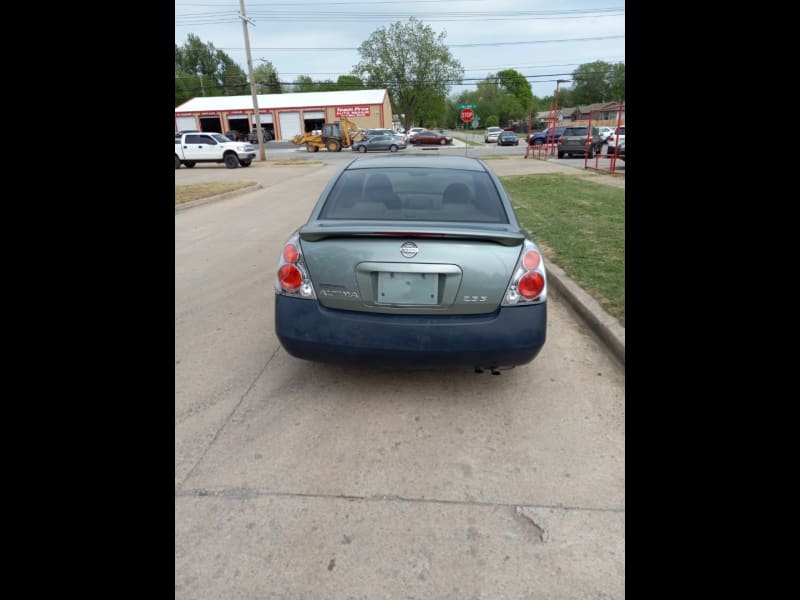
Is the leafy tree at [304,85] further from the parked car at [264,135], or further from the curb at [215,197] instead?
the curb at [215,197]

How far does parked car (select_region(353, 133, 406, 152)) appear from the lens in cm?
3428

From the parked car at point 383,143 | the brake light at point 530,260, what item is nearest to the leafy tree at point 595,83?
the parked car at point 383,143

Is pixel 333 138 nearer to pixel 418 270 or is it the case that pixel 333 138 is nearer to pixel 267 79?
pixel 418 270

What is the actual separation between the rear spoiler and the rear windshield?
0.25 metres

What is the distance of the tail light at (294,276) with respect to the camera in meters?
2.97

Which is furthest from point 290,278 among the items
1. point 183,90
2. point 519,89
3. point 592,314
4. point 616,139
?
point 519,89

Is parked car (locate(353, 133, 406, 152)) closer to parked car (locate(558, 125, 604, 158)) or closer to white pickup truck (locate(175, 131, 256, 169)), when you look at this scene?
white pickup truck (locate(175, 131, 256, 169))

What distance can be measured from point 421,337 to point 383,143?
33507 mm

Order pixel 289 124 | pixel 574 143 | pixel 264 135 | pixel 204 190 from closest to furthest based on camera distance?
pixel 204 190, pixel 574 143, pixel 264 135, pixel 289 124

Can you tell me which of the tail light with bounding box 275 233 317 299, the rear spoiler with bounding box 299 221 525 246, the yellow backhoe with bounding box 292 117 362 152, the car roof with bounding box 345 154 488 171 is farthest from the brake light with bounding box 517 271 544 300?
the yellow backhoe with bounding box 292 117 362 152

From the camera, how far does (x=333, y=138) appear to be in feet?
123

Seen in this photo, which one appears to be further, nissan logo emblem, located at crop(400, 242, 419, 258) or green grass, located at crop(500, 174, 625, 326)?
green grass, located at crop(500, 174, 625, 326)

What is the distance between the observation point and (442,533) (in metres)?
2.08

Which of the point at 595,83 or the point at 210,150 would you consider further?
the point at 595,83
